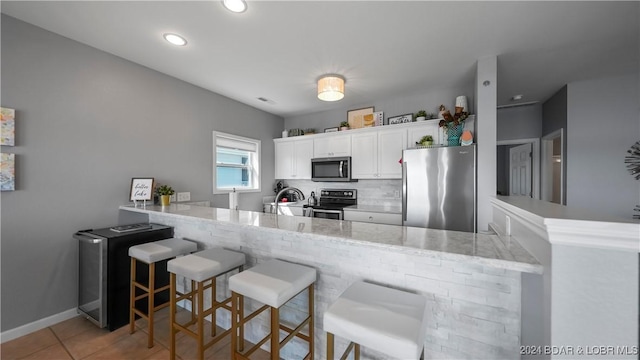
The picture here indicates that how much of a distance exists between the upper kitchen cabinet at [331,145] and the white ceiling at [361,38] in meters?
0.99

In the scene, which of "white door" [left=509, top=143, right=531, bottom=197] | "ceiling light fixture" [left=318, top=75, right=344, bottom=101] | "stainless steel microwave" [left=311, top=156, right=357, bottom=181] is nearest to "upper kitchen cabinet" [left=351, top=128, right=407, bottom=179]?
"stainless steel microwave" [left=311, top=156, right=357, bottom=181]

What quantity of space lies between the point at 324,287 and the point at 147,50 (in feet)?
8.74

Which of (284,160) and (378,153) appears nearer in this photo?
(378,153)

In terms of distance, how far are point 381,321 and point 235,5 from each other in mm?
2078

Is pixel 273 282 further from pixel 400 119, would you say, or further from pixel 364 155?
pixel 400 119

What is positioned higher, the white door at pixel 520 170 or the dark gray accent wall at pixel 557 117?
the dark gray accent wall at pixel 557 117

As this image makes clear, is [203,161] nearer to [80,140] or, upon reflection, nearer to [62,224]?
[80,140]

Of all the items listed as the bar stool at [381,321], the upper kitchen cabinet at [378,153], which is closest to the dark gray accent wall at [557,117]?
the upper kitchen cabinet at [378,153]

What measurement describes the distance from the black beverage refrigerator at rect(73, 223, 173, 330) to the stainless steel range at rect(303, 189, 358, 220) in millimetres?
2073

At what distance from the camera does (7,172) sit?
1722mm

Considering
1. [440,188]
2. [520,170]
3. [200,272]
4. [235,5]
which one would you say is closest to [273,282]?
[200,272]

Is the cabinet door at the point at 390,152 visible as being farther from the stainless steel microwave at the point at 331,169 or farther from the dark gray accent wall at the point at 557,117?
the dark gray accent wall at the point at 557,117

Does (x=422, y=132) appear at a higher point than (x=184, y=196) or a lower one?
higher

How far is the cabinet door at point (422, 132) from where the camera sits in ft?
9.89
